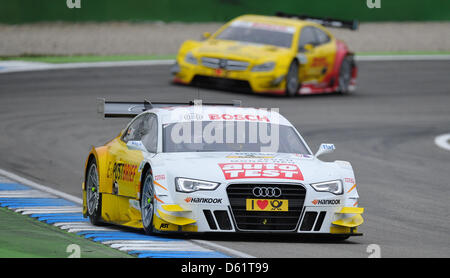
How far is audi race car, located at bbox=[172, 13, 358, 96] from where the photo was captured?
2361cm

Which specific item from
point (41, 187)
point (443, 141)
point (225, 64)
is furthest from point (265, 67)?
point (41, 187)

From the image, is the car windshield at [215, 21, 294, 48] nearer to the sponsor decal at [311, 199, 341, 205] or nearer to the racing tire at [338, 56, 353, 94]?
the racing tire at [338, 56, 353, 94]

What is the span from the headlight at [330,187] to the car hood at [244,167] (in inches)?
1.9

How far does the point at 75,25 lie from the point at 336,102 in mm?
10689

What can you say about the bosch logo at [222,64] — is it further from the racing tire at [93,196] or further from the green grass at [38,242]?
the green grass at [38,242]

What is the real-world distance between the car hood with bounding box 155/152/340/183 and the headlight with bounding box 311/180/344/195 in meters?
0.05

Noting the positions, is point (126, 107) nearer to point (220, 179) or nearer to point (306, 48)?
point (220, 179)

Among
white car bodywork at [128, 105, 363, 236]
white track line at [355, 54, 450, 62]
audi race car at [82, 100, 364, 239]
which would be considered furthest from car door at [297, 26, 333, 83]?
white car bodywork at [128, 105, 363, 236]

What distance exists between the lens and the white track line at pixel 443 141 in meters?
19.5

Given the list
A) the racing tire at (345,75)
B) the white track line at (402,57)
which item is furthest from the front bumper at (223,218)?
the white track line at (402,57)

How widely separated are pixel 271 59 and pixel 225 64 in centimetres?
92

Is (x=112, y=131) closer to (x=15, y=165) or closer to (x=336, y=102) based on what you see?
(x=15, y=165)

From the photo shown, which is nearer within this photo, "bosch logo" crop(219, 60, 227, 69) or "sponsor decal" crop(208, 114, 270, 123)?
"sponsor decal" crop(208, 114, 270, 123)
